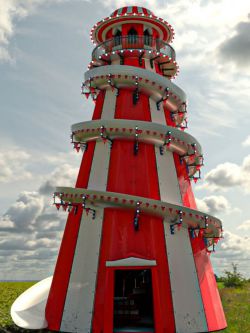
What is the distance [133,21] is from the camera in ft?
72.7

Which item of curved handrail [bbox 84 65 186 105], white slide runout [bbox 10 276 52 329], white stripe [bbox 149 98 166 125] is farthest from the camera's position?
white stripe [bbox 149 98 166 125]

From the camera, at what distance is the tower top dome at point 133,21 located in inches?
865

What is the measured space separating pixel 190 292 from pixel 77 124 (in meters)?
10.3

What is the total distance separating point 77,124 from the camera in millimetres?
18547

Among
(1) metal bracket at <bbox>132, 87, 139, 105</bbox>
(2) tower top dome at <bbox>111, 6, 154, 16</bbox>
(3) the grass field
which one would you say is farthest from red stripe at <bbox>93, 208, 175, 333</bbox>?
(2) tower top dome at <bbox>111, 6, 154, 16</bbox>

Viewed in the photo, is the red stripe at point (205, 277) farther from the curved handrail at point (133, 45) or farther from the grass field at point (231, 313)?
the curved handrail at point (133, 45)

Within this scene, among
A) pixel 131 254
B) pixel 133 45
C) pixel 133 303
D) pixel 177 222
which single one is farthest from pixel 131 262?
pixel 133 45

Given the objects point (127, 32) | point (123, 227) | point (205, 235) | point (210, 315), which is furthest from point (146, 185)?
point (127, 32)

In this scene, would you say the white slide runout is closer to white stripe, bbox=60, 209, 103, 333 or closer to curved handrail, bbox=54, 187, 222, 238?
white stripe, bbox=60, 209, 103, 333

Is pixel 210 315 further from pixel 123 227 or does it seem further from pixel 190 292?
pixel 123 227

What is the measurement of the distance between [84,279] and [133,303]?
3205mm

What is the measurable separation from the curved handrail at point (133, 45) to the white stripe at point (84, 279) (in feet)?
37.3

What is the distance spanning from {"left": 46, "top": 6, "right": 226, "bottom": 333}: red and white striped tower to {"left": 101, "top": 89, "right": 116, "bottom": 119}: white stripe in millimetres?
68

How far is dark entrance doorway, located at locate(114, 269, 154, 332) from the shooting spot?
1526 centimetres
